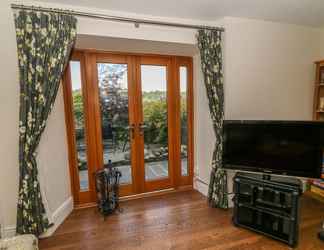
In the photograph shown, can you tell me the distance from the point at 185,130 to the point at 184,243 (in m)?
1.60

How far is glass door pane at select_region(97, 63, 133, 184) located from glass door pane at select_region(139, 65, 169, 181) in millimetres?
261

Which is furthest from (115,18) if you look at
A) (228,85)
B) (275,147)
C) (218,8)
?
(275,147)

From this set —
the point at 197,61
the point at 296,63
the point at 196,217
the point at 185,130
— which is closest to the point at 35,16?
the point at 197,61

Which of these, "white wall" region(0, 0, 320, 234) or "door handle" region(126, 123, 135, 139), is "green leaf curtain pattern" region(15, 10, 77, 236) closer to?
"white wall" region(0, 0, 320, 234)

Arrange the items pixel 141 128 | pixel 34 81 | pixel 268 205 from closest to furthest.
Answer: pixel 34 81 → pixel 268 205 → pixel 141 128

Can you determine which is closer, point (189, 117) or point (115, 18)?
point (115, 18)

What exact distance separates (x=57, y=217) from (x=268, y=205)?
2327mm

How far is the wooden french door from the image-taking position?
2508 mm

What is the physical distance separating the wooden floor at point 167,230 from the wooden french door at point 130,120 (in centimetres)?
47

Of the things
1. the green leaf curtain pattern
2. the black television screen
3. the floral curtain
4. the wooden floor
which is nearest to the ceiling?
the floral curtain

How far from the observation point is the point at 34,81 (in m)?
1.75

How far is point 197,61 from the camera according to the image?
9.14 ft

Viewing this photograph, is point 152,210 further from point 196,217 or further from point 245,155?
point 245,155

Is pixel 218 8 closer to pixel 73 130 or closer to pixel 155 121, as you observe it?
pixel 155 121
